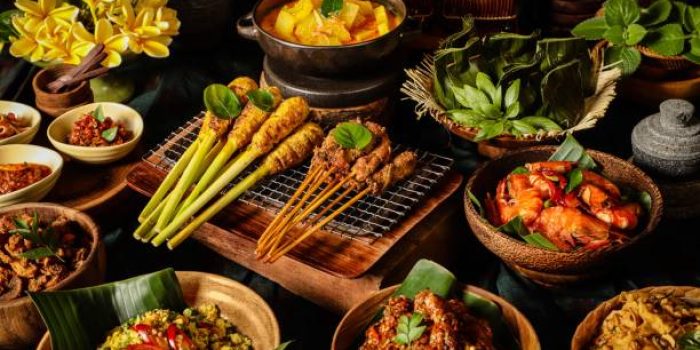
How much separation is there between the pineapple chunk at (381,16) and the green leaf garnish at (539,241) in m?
1.36

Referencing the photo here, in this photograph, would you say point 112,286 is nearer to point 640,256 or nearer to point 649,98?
point 640,256

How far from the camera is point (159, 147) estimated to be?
3340 mm

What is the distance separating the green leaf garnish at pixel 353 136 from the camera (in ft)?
9.50

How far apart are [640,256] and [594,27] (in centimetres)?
131

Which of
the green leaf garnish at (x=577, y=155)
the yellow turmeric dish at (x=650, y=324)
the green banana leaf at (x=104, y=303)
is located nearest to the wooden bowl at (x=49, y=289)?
the green banana leaf at (x=104, y=303)

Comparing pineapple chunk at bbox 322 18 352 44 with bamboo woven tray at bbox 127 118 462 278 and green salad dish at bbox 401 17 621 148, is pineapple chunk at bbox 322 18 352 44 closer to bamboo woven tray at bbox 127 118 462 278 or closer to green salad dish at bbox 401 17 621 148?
green salad dish at bbox 401 17 621 148

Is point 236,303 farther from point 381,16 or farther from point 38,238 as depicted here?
point 381,16

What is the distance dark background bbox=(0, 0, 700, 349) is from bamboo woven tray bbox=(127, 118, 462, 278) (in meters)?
0.18

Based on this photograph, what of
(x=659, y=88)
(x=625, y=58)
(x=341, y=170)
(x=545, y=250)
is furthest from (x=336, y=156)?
(x=659, y=88)

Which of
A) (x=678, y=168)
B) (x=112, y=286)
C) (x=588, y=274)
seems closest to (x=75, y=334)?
(x=112, y=286)

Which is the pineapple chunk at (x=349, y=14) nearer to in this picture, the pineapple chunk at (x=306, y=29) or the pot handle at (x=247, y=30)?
the pineapple chunk at (x=306, y=29)

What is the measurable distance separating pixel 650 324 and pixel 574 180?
69cm

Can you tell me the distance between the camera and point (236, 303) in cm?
248

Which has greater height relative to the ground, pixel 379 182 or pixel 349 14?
pixel 349 14
